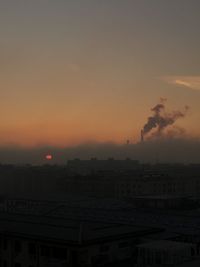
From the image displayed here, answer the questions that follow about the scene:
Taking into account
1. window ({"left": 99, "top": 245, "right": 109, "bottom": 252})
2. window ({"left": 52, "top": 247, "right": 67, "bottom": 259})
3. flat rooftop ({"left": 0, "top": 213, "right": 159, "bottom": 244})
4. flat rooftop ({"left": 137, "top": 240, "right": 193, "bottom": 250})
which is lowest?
window ({"left": 52, "top": 247, "right": 67, "bottom": 259})

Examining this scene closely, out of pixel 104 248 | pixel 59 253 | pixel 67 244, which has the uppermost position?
pixel 67 244

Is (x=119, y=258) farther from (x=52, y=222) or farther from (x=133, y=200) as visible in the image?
(x=133, y=200)

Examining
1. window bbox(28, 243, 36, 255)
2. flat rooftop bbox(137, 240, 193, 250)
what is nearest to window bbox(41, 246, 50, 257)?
window bbox(28, 243, 36, 255)

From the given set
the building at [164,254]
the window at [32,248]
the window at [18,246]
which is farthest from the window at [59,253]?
the building at [164,254]

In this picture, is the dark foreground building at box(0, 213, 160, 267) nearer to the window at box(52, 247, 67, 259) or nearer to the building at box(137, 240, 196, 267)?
the window at box(52, 247, 67, 259)

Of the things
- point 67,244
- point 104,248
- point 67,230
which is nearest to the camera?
point 67,244

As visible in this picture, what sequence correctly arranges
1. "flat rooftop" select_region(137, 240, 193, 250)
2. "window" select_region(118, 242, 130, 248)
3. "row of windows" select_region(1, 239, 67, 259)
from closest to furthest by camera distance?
"flat rooftop" select_region(137, 240, 193, 250), "row of windows" select_region(1, 239, 67, 259), "window" select_region(118, 242, 130, 248)

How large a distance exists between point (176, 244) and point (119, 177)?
5705 centimetres

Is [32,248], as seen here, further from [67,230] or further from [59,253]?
[67,230]

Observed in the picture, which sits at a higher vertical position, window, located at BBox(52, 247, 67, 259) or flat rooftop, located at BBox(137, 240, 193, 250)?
flat rooftop, located at BBox(137, 240, 193, 250)

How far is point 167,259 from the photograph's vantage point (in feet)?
73.5

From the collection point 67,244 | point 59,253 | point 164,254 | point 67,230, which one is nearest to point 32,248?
point 59,253

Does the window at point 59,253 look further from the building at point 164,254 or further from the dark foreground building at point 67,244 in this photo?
Answer: the building at point 164,254

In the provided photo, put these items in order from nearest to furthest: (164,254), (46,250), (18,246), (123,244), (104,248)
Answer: (164,254), (104,248), (46,250), (123,244), (18,246)
